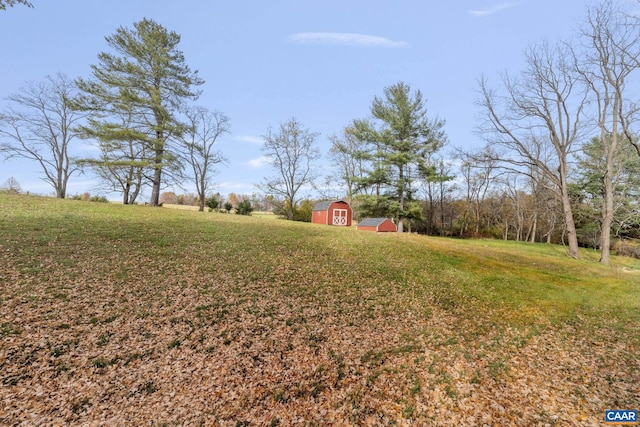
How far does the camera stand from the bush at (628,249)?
21.9 meters

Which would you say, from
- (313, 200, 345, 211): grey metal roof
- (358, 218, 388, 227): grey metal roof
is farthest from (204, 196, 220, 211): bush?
(358, 218, 388, 227): grey metal roof

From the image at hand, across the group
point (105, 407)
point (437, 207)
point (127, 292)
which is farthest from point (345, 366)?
point (437, 207)

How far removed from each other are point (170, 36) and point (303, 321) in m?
26.2

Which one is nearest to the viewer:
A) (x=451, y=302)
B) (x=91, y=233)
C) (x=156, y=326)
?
(x=156, y=326)

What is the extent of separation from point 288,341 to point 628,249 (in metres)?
32.4

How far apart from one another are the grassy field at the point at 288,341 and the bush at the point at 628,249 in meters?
20.1

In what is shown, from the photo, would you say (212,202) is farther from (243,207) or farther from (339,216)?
Result: (339,216)

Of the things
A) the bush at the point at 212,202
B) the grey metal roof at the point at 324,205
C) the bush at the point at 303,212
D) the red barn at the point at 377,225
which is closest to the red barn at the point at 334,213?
the grey metal roof at the point at 324,205

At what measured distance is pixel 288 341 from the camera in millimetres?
4781

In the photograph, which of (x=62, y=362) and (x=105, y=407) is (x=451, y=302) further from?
(x=62, y=362)

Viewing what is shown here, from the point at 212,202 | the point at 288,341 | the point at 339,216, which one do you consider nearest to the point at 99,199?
the point at 212,202

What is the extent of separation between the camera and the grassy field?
3.37 m

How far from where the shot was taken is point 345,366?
4.20m

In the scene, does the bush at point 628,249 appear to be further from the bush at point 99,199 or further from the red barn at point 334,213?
the bush at point 99,199
